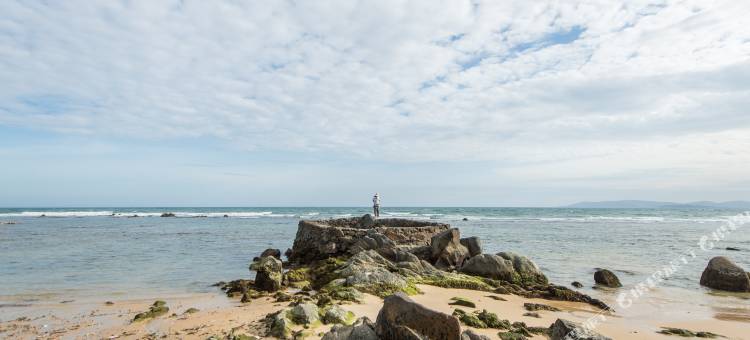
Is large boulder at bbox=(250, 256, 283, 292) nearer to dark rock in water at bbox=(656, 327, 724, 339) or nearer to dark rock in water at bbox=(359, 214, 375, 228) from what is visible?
dark rock in water at bbox=(656, 327, 724, 339)

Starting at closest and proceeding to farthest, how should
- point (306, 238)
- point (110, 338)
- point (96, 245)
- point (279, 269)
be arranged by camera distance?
point (110, 338)
point (279, 269)
point (306, 238)
point (96, 245)

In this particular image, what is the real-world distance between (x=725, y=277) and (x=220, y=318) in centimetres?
1165

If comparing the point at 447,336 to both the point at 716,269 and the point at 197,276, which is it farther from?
the point at 716,269

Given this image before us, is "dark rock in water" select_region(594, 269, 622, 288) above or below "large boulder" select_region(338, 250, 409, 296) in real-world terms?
below

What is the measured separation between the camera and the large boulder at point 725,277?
423 inches

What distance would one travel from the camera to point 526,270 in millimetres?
11312

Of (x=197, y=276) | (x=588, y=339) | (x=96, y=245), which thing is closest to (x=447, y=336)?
(x=588, y=339)

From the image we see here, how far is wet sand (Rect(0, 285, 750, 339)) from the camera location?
645 centimetres

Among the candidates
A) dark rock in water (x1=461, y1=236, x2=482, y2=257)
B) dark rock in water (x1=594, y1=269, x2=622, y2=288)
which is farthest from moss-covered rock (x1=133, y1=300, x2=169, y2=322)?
dark rock in water (x1=594, y1=269, x2=622, y2=288)

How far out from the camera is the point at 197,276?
1196cm

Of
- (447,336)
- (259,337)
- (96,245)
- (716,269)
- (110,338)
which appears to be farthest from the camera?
(96,245)

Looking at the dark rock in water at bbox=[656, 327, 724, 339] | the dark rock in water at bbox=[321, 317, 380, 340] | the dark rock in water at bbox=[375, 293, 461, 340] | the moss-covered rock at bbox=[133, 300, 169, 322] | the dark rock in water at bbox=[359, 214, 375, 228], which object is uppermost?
the dark rock in water at bbox=[359, 214, 375, 228]

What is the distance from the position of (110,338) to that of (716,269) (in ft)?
43.1

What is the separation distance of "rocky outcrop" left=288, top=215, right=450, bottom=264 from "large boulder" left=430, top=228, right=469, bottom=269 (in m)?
1.32
